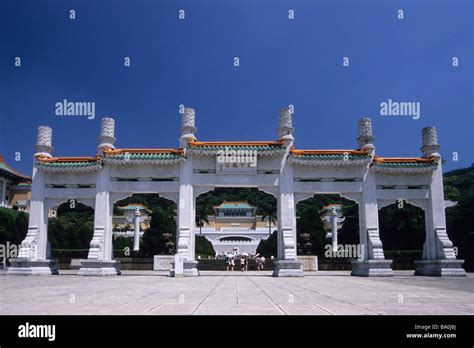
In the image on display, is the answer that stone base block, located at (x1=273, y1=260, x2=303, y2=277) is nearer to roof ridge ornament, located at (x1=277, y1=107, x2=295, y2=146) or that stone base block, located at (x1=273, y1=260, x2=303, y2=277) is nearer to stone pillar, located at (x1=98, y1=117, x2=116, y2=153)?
roof ridge ornament, located at (x1=277, y1=107, x2=295, y2=146)

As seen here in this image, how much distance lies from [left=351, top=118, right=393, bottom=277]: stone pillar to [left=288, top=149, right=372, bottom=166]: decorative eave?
68cm

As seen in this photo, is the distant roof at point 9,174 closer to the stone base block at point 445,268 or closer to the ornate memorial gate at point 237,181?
the ornate memorial gate at point 237,181

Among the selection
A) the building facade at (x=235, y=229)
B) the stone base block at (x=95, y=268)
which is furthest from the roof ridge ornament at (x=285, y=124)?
the building facade at (x=235, y=229)

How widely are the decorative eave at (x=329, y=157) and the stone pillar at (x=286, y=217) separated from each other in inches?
22.7

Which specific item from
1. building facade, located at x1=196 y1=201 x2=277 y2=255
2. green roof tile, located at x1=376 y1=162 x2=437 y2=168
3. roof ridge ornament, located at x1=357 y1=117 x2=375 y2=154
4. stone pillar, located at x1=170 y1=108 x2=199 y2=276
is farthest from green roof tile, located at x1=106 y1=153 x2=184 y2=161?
building facade, located at x1=196 y1=201 x2=277 y2=255

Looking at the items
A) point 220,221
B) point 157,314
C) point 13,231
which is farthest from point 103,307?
point 220,221

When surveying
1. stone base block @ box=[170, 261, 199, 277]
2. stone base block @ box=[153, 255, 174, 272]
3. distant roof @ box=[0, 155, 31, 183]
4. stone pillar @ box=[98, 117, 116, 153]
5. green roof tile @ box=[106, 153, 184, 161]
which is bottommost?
stone base block @ box=[153, 255, 174, 272]

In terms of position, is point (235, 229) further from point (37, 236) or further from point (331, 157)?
point (331, 157)

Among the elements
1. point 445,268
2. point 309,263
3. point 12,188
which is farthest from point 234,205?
point 445,268

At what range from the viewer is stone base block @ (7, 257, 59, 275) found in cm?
2139

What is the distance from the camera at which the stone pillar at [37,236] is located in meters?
21.6

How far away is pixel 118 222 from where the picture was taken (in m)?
75.5

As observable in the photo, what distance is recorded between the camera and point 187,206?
21.8 meters
